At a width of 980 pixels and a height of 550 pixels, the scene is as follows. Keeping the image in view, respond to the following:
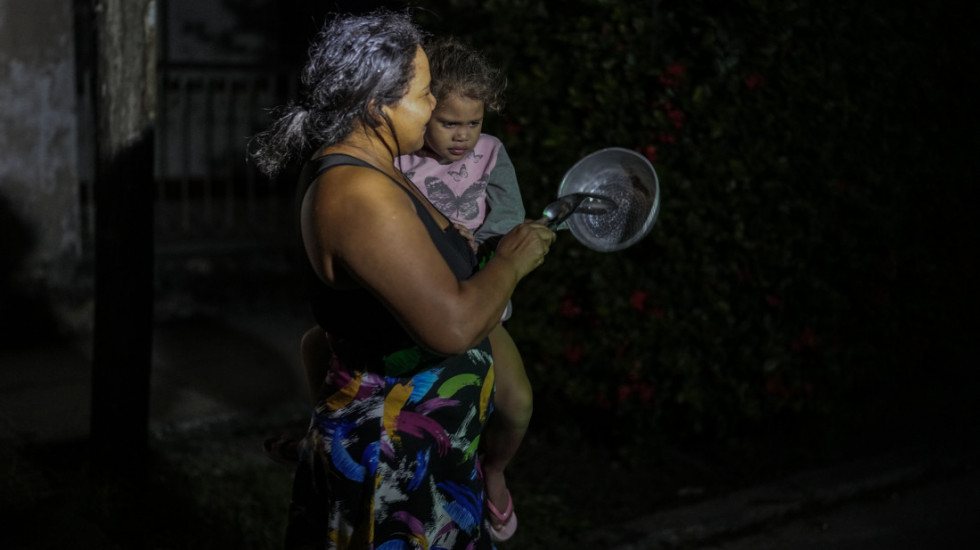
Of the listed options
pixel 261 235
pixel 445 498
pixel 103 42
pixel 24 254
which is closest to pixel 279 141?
pixel 445 498

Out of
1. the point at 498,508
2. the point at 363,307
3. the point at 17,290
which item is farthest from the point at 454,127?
the point at 17,290

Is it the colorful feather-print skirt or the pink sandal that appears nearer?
the colorful feather-print skirt

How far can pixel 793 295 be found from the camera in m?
4.93

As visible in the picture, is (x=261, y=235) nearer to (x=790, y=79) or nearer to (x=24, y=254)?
(x=24, y=254)

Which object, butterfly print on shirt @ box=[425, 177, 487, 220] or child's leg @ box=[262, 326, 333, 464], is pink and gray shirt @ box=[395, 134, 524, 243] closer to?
butterfly print on shirt @ box=[425, 177, 487, 220]

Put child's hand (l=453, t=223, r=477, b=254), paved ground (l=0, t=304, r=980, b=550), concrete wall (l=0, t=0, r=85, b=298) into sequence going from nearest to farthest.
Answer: child's hand (l=453, t=223, r=477, b=254) → paved ground (l=0, t=304, r=980, b=550) → concrete wall (l=0, t=0, r=85, b=298)

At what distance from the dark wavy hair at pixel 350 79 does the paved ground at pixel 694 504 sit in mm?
2665

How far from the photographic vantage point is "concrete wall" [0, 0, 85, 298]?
6.28m

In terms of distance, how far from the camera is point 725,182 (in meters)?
4.59

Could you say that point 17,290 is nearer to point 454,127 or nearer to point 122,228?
point 122,228

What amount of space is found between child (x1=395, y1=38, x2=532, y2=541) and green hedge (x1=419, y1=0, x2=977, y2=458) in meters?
1.90

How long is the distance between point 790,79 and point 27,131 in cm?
443

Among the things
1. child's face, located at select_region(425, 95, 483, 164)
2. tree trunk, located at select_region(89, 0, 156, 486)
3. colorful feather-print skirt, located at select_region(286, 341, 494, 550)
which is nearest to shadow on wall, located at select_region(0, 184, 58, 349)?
tree trunk, located at select_region(89, 0, 156, 486)

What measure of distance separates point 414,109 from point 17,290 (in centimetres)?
512
